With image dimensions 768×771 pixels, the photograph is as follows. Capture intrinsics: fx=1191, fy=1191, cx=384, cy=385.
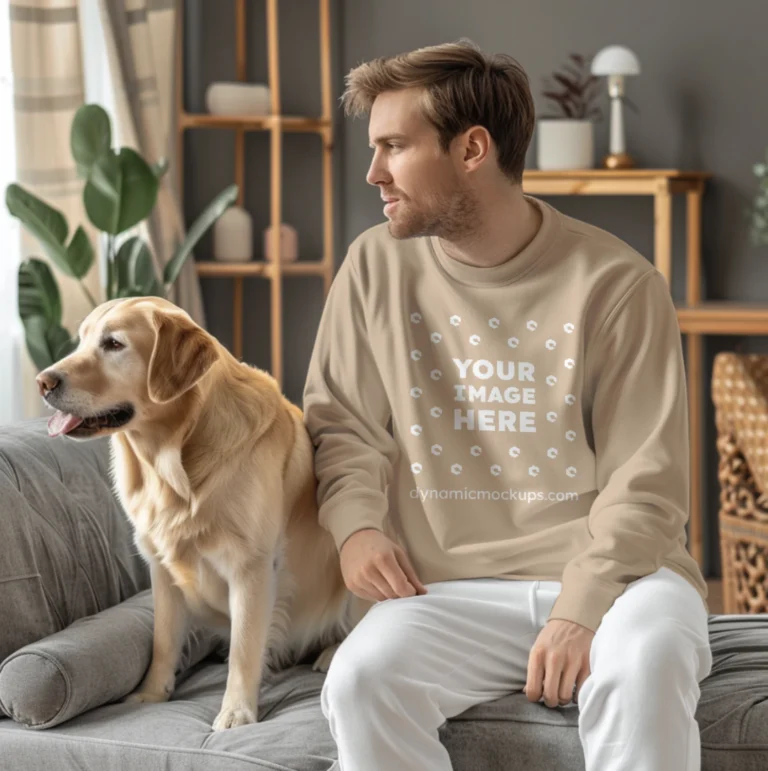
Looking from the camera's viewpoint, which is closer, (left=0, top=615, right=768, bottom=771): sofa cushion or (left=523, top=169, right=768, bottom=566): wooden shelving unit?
(left=0, top=615, right=768, bottom=771): sofa cushion

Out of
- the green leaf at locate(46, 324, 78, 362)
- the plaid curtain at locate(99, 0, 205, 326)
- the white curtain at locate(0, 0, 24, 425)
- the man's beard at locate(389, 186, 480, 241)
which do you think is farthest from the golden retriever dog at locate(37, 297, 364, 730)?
the plaid curtain at locate(99, 0, 205, 326)

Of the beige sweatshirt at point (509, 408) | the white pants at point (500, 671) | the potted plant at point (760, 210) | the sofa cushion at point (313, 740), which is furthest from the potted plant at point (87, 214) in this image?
the potted plant at point (760, 210)

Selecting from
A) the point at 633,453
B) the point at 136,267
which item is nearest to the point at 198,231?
the point at 136,267

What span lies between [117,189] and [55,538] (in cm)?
152

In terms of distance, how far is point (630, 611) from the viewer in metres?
1.56

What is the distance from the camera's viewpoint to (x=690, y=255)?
13.5 ft

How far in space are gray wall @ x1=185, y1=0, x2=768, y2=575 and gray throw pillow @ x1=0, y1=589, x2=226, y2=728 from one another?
270 cm

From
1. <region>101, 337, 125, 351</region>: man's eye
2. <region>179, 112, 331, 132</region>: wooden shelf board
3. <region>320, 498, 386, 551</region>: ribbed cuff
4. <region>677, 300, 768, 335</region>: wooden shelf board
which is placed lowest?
<region>320, 498, 386, 551</region>: ribbed cuff

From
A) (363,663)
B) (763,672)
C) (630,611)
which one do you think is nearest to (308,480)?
(363,663)

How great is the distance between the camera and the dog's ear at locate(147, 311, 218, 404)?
173cm

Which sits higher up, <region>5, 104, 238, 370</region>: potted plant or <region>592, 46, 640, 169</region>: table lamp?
<region>592, 46, 640, 169</region>: table lamp

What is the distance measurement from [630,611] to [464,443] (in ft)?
1.30

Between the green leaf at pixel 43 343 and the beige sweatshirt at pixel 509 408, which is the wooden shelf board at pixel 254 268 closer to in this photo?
the green leaf at pixel 43 343

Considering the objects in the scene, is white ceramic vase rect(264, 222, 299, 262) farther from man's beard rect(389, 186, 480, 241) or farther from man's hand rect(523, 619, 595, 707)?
man's hand rect(523, 619, 595, 707)
